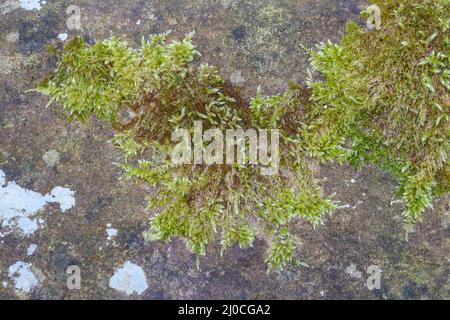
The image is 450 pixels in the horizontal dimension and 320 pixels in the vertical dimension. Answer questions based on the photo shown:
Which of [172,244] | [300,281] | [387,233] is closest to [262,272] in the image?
[300,281]

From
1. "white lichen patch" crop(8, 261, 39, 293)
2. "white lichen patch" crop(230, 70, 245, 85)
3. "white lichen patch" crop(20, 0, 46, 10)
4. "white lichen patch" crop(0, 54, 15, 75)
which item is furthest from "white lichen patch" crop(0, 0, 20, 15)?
"white lichen patch" crop(8, 261, 39, 293)

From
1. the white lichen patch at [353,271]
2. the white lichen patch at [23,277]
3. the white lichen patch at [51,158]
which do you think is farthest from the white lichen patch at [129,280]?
the white lichen patch at [353,271]

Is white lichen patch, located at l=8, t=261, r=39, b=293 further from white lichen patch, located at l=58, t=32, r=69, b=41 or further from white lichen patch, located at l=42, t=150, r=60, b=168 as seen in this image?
white lichen patch, located at l=58, t=32, r=69, b=41

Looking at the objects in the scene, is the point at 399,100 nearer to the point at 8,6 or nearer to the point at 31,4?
the point at 31,4

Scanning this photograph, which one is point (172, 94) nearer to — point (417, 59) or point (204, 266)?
point (204, 266)

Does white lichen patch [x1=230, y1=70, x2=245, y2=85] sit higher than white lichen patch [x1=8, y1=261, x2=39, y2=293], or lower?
higher
